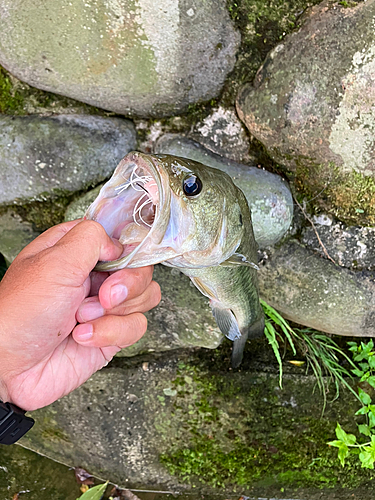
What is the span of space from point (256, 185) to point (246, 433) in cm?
192

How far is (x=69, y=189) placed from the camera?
93.7 inches

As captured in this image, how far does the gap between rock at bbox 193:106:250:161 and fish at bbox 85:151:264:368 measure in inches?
26.3

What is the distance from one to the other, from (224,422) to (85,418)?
109 centimetres

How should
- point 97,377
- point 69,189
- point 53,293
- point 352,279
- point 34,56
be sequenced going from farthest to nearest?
1. point 97,377
2. point 352,279
3. point 69,189
4. point 34,56
5. point 53,293

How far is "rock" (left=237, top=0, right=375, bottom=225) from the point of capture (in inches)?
82.2

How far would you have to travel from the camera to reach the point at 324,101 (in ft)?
7.09

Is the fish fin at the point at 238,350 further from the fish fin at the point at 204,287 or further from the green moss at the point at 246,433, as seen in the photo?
the fish fin at the point at 204,287

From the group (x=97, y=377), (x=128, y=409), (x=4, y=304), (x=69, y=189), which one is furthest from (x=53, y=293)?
(x=128, y=409)

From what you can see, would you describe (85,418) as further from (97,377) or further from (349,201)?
(349,201)

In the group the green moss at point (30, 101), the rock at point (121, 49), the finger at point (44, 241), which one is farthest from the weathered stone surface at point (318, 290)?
the green moss at point (30, 101)

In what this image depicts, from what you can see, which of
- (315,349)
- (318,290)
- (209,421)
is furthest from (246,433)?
(318,290)

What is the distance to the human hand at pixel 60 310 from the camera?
58.8 inches

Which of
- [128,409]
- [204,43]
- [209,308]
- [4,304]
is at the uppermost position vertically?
[204,43]

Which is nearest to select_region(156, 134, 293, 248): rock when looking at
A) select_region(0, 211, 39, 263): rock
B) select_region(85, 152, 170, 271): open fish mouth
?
select_region(85, 152, 170, 271): open fish mouth
